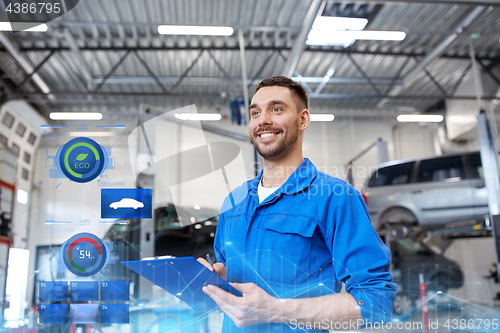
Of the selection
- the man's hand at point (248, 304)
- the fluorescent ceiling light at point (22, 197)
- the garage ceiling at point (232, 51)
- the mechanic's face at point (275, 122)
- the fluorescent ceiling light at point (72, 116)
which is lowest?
the man's hand at point (248, 304)

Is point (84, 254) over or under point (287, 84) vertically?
under

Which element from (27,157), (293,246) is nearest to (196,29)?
(27,157)

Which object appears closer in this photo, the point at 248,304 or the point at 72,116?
the point at 248,304

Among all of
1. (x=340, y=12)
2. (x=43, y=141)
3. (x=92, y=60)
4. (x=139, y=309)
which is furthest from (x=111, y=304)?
Result: (x=92, y=60)

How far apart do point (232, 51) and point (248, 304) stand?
5.51 m

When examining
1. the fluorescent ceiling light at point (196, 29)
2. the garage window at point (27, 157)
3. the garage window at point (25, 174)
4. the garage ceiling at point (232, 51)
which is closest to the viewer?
the garage window at point (25, 174)

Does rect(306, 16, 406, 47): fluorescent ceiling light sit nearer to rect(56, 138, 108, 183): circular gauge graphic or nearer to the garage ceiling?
the garage ceiling

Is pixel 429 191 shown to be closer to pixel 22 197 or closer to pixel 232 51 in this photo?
pixel 232 51
